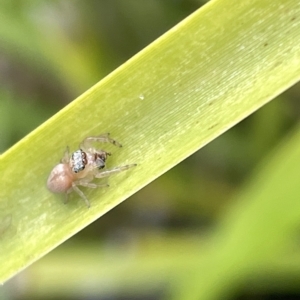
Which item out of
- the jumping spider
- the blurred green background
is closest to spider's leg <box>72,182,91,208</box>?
the jumping spider

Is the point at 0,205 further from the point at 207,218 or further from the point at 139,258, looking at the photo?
the point at 207,218

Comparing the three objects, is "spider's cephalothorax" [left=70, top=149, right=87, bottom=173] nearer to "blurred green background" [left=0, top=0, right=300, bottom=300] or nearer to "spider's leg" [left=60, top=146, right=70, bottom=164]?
"spider's leg" [left=60, top=146, right=70, bottom=164]

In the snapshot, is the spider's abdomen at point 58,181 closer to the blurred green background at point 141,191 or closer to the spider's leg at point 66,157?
the spider's leg at point 66,157

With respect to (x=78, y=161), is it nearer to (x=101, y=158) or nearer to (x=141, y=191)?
(x=101, y=158)

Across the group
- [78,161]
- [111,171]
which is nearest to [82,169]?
[78,161]

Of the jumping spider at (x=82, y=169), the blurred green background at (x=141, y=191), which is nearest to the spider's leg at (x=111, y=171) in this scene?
the jumping spider at (x=82, y=169)

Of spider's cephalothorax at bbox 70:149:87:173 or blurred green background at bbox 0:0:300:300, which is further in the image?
blurred green background at bbox 0:0:300:300

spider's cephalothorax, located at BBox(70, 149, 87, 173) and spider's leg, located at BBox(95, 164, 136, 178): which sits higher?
spider's cephalothorax, located at BBox(70, 149, 87, 173)
